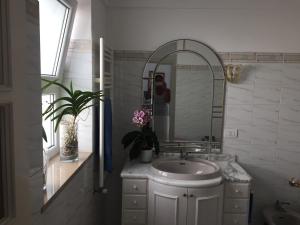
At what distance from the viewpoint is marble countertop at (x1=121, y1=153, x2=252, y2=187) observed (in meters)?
2.03

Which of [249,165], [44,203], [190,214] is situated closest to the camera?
[44,203]

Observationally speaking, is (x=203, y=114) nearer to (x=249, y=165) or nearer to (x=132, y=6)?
(x=249, y=165)

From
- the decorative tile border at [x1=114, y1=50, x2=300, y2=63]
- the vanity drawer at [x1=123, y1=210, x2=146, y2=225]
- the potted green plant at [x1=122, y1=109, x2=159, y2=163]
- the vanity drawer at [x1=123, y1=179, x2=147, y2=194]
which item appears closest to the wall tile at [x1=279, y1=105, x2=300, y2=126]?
the decorative tile border at [x1=114, y1=50, x2=300, y2=63]

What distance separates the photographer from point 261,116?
255 centimetres

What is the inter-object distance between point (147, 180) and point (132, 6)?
1.51 metres

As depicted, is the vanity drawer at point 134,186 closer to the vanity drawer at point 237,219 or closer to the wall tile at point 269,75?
the vanity drawer at point 237,219

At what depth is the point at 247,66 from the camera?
251cm

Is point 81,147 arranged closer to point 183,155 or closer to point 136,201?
point 136,201

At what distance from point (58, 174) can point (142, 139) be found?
0.90m

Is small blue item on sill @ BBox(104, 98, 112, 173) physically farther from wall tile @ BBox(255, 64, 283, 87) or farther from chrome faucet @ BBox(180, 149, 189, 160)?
wall tile @ BBox(255, 64, 283, 87)

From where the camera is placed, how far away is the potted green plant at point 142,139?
2.32 meters

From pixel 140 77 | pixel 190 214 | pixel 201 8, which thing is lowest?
pixel 190 214

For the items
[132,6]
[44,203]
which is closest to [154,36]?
[132,6]

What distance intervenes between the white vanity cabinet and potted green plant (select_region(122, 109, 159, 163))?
0.32m
